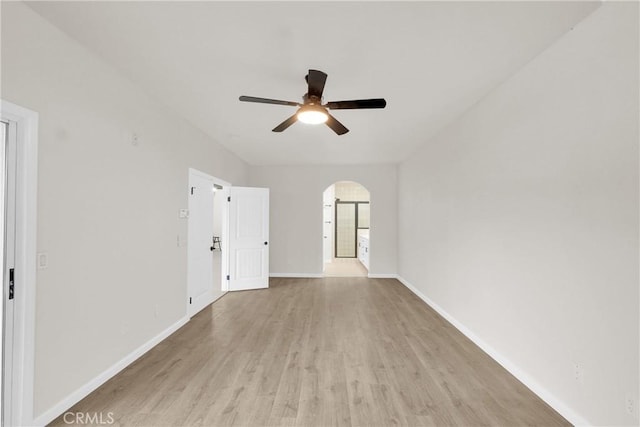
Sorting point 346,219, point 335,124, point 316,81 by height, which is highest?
point 316,81

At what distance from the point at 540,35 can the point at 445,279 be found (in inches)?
112

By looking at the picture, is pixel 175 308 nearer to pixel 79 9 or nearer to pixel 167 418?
pixel 167 418

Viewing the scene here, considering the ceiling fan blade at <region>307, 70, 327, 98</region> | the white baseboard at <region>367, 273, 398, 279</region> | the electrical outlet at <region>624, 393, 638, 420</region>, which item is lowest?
the white baseboard at <region>367, 273, 398, 279</region>

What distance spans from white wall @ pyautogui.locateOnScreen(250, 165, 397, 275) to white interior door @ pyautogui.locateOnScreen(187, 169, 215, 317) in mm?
2291

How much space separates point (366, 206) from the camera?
10180mm

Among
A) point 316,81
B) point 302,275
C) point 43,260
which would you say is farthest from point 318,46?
point 302,275

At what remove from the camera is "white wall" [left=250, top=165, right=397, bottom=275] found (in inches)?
259

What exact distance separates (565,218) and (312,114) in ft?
6.57

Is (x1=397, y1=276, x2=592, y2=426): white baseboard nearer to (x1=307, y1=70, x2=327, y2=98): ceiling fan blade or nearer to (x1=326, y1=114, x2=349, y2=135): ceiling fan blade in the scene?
(x1=326, y1=114, x2=349, y2=135): ceiling fan blade

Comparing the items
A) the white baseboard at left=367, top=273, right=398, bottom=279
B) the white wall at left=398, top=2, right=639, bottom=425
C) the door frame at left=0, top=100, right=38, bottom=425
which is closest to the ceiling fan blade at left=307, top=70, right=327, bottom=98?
the white wall at left=398, top=2, right=639, bottom=425

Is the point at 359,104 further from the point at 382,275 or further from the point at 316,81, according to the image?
the point at 382,275

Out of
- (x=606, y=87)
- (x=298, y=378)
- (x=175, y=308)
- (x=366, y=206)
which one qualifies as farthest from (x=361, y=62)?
(x=366, y=206)

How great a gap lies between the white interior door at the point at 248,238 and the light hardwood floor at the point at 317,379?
5.08ft

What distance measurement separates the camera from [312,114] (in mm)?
2500
